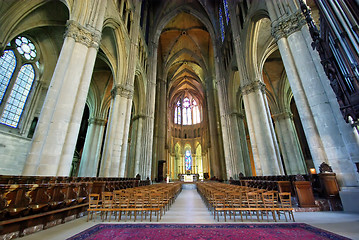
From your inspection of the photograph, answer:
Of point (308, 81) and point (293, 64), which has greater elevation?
point (293, 64)

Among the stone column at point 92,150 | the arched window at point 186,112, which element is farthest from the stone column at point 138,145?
the arched window at point 186,112

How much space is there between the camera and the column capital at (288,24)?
5.81 m

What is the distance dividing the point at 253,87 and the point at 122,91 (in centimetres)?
901

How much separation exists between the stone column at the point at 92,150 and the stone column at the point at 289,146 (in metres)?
18.9

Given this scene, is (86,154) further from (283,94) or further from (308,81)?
(283,94)

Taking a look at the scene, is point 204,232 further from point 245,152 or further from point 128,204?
point 245,152

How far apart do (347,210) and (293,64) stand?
5.01 m

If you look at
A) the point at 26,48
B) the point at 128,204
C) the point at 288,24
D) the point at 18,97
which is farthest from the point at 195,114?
the point at 128,204

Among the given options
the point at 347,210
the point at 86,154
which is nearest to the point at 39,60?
the point at 86,154

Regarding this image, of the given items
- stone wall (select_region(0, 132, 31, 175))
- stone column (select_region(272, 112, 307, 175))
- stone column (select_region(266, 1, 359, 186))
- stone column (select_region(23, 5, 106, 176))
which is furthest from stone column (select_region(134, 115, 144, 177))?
stone column (select_region(272, 112, 307, 175))

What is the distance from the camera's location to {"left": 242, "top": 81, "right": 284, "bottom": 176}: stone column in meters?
8.44

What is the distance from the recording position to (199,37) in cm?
2364

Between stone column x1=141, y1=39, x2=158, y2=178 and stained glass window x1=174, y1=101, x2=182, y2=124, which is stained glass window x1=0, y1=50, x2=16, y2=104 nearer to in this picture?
stone column x1=141, y1=39, x2=158, y2=178

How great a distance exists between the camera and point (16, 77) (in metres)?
10.3
